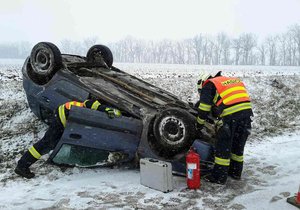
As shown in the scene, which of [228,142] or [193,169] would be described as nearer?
[193,169]

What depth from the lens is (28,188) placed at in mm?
4000

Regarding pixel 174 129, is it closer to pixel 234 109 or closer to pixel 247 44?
pixel 234 109

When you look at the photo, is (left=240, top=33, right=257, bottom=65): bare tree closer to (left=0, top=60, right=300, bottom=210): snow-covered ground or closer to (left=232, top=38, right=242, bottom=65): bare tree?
(left=232, top=38, right=242, bottom=65): bare tree

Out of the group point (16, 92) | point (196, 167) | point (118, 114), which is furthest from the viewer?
point (16, 92)

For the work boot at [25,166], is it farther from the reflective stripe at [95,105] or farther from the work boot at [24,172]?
the reflective stripe at [95,105]

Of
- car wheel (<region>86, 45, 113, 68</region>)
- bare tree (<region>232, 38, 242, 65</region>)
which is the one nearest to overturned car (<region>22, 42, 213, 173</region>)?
car wheel (<region>86, 45, 113, 68</region>)

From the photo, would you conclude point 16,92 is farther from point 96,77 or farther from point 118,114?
point 118,114

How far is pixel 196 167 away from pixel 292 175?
56.1 inches

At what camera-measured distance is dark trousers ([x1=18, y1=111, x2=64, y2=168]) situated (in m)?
4.36

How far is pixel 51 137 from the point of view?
4402mm

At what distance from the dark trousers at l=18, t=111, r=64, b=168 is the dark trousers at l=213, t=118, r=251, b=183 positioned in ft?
6.89

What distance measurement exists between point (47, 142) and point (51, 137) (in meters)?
0.08

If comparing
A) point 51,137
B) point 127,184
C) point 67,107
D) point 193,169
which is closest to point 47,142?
point 51,137

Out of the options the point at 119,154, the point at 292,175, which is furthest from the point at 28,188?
the point at 292,175
